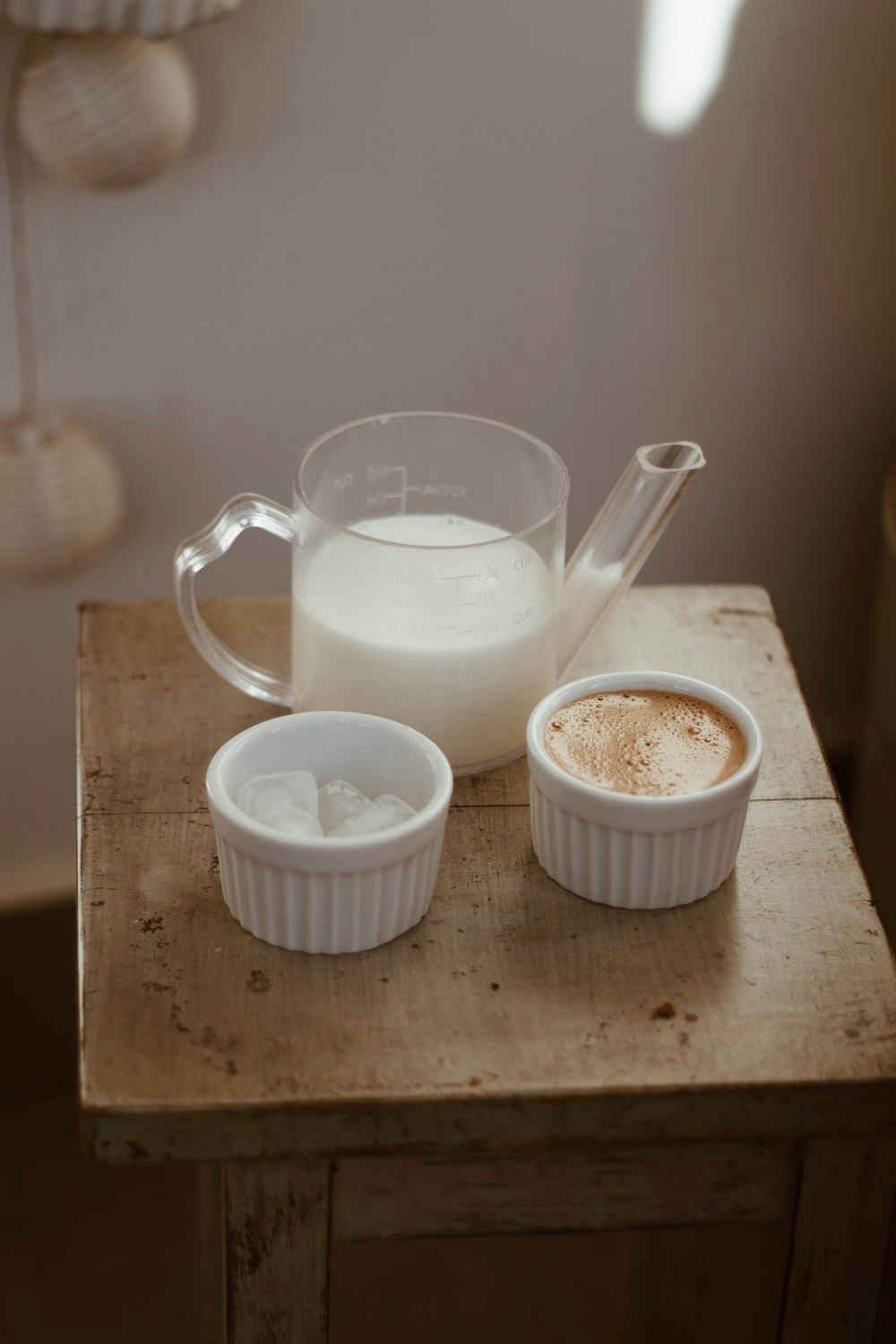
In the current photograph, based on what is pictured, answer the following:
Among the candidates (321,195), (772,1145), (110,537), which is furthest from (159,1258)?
(321,195)

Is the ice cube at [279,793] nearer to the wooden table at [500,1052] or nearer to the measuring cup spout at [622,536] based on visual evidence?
the wooden table at [500,1052]

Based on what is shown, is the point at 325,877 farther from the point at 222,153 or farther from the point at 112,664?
the point at 222,153

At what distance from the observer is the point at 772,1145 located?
0.67 meters

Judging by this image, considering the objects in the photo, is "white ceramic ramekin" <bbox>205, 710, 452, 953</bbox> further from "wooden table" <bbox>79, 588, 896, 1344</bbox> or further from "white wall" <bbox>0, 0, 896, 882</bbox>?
"white wall" <bbox>0, 0, 896, 882</bbox>

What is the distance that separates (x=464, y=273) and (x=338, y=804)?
2.51 ft

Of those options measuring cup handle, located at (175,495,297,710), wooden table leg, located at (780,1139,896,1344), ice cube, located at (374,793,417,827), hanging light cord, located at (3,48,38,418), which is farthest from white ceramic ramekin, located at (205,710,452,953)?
hanging light cord, located at (3,48,38,418)

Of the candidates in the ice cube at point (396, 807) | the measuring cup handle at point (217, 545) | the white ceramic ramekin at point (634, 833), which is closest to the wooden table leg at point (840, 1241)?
the white ceramic ramekin at point (634, 833)

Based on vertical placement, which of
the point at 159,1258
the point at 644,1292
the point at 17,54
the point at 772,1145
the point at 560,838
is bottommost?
the point at 159,1258

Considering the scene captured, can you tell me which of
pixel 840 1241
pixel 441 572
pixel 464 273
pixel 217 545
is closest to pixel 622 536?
pixel 441 572

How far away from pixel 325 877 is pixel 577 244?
33.8 inches

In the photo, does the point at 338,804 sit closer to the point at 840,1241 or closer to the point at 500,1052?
the point at 500,1052

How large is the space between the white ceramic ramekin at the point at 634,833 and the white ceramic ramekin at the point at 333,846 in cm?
6

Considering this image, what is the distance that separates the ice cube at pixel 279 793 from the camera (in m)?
0.66

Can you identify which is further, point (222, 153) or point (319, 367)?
point (319, 367)
